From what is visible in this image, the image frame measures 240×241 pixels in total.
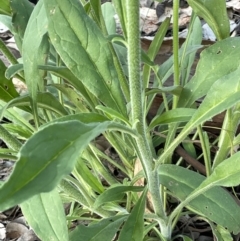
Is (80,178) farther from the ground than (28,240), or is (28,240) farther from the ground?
(80,178)

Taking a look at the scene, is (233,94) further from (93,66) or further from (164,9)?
(164,9)

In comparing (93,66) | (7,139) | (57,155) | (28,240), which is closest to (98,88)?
(93,66)

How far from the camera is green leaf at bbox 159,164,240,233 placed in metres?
0.74

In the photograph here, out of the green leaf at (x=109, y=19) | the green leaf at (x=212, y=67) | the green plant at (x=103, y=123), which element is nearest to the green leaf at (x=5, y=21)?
→ the green plant at (x=103, y=123)

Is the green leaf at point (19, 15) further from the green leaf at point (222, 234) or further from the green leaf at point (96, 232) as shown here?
the green leaf at point (222, 234)

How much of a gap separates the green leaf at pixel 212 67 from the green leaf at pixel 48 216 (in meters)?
0.30

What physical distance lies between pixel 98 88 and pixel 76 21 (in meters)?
0.10

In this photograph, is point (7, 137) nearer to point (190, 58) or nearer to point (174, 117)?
point (174, 117)

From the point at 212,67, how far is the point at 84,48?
0.80 feet

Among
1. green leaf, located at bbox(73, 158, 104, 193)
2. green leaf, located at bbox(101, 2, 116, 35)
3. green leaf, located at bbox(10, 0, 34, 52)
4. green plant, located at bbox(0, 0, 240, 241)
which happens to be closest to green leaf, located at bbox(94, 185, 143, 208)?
green plant, located at bbox(0, 0, 240, 241)

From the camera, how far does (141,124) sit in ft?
1.99

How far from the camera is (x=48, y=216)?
0.68 m

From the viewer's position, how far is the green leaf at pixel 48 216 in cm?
67

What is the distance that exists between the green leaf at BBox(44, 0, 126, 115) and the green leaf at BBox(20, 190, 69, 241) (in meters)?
0.17
